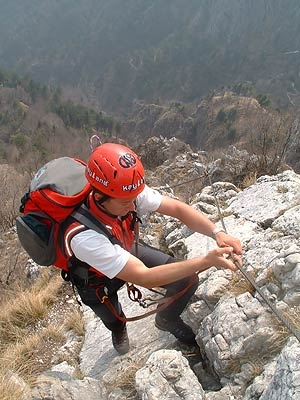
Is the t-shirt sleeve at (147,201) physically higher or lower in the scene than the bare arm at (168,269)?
lower

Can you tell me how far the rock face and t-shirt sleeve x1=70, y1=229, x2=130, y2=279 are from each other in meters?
0.83

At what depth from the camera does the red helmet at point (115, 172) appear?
2.90 metres

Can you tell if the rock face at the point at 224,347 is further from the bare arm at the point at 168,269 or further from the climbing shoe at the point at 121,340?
the bare arm at the point at 168,269

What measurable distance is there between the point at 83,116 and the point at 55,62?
117474mm

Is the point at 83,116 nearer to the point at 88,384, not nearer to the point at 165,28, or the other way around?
the point at 88,384

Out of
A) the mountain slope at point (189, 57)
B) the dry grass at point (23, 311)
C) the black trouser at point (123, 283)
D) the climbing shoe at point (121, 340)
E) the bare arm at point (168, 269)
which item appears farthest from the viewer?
the mountain slope at point (189, 57)

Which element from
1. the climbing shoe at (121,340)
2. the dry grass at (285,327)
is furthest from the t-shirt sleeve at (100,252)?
the climbing shoe at (121,340)

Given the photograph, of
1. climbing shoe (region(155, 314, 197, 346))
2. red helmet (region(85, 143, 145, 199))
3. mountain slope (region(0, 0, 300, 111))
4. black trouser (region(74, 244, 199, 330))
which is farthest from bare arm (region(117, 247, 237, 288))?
mountain slope (region(0, 0, 300, 111))

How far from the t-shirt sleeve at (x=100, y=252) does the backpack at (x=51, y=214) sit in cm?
9

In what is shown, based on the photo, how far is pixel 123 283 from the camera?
3807mm

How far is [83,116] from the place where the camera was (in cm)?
8906

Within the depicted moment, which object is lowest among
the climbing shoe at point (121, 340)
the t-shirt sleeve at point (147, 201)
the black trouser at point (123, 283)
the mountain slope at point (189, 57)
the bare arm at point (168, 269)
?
the mountain slope at point (189, 57)

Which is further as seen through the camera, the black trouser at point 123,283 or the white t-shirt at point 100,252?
the black trouser at point 123,283

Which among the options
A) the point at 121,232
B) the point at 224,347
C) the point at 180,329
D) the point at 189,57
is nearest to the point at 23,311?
the point at 180,329
